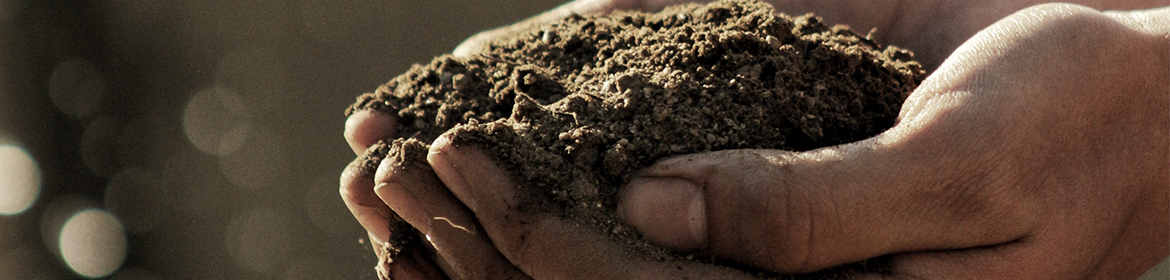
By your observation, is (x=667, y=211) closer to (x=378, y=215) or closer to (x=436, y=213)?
(x=436, y=213)

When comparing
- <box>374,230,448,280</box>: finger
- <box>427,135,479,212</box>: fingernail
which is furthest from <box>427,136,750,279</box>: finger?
<box>374,230,448,280</box>: finger

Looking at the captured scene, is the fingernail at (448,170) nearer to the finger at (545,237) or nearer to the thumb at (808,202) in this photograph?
the finger at (545,237)

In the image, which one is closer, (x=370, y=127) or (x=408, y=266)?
(x=408, y=266)

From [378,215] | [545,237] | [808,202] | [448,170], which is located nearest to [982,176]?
[808,202]

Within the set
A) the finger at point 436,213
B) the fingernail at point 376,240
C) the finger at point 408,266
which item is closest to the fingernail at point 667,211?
the finger at point 436,213

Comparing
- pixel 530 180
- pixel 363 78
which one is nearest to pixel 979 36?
pixel 530 180

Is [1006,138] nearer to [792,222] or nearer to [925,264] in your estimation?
[925,264]
